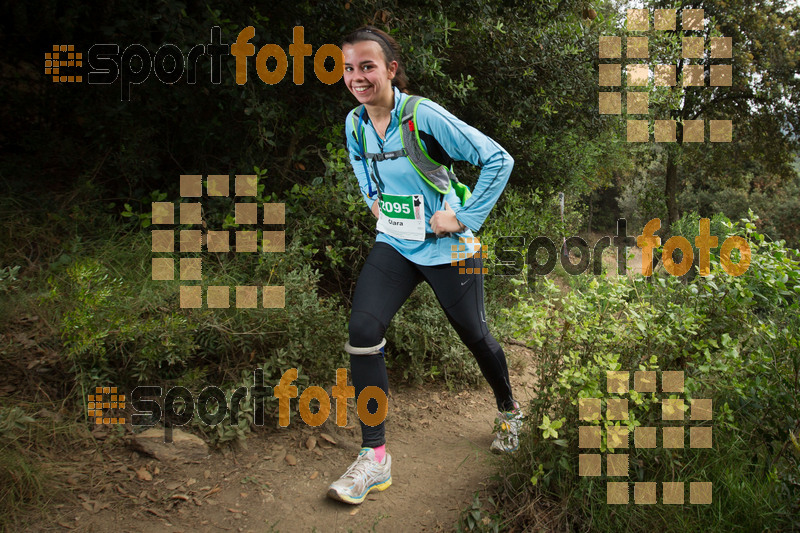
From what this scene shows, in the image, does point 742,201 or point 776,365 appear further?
point 742,201

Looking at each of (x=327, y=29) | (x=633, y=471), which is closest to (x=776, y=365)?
(x=633, y=471)

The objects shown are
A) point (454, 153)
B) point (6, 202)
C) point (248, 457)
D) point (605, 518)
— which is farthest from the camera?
point (6, 202)

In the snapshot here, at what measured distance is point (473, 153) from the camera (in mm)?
2785

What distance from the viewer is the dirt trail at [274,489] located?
2805mm

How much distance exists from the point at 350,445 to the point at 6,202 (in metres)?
3.42

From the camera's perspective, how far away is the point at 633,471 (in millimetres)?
2508

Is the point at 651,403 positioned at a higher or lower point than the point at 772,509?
higher

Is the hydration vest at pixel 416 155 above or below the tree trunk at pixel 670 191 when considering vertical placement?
below

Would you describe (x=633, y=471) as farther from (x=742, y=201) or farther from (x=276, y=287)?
(x=742, y=201)

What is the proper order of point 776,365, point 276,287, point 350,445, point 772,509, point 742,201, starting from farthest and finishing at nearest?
point 742,201 → point 276,287 → point 350,445 → point 776,365 → point 772,509
